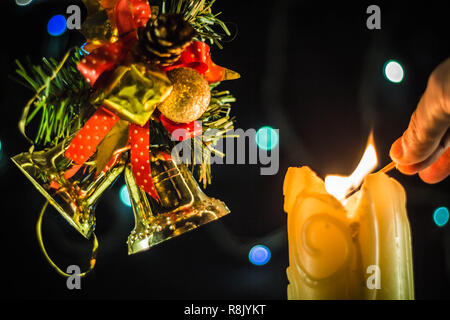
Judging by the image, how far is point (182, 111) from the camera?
0.59 metres

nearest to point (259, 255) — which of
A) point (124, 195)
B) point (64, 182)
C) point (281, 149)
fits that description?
point (281, 149)

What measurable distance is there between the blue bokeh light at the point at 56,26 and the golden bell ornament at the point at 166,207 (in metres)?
0.43

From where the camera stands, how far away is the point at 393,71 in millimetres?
1091

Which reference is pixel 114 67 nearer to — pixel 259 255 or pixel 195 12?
pixel 195 12

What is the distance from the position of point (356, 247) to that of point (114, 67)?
43cm

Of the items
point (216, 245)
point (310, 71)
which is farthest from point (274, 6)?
point (216, 245)

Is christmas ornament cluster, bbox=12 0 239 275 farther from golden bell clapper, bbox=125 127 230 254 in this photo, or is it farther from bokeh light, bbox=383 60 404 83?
bokeh light, bbox=383 60 404 83

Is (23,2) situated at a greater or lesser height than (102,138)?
greater

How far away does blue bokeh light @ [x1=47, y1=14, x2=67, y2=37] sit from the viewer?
0.87 meters

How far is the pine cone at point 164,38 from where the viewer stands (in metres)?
0.52

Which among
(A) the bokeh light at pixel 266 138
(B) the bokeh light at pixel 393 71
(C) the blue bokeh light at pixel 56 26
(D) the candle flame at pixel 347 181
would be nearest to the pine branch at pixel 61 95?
(C) the blue bokeh light at pixel 56 26

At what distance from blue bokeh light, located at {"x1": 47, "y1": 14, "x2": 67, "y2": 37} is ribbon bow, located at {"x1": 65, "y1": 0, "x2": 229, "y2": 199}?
340mm

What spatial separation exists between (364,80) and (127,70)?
2.46 ft

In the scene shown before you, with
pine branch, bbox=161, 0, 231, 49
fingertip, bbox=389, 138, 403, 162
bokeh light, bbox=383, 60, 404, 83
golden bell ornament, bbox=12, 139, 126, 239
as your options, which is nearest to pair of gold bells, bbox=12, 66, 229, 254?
golden bell ornament, bbox=12, 139, 126, 239
